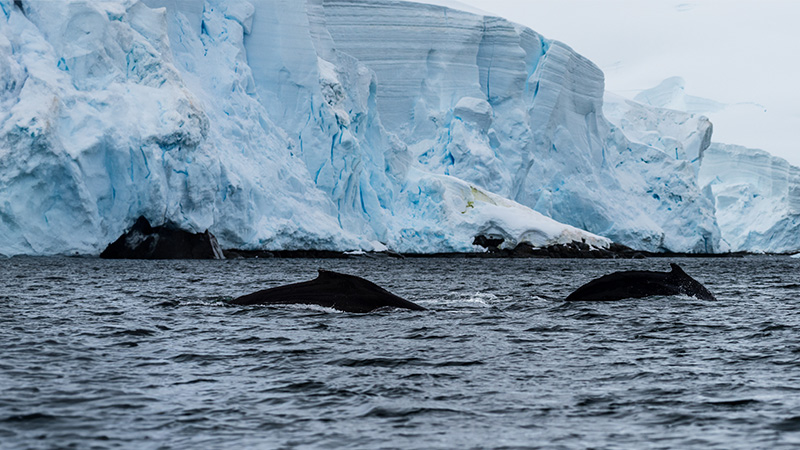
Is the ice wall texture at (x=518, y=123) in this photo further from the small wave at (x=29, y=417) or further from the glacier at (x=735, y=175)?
the small wave at (x=29, y=417)

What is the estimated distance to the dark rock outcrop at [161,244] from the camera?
40062 mm

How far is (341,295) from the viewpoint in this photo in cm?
1477

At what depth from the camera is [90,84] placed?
3850 centimetres

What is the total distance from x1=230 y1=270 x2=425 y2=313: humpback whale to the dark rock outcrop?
25880mm

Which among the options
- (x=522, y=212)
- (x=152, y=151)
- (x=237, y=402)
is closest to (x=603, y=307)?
(x=237, y=402)

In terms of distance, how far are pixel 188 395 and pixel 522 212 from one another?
4839 cm

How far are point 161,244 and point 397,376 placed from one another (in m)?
33.9

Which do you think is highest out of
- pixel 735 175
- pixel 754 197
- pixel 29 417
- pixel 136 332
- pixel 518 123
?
pixel 518 123

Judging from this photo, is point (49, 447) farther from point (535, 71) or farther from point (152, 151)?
point (535, 71)

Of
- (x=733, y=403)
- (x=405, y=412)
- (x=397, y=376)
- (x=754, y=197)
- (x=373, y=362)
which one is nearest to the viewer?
(x=405, y=412)

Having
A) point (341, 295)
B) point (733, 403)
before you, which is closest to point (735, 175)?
point (341, 295)

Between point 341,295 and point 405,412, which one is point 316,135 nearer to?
point 341,295

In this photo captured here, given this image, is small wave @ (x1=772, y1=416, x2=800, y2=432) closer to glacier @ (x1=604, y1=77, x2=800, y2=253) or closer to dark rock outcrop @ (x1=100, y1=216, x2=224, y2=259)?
dark rock outcrop @ (x1=100, y1=216, x2=224, y2=259)

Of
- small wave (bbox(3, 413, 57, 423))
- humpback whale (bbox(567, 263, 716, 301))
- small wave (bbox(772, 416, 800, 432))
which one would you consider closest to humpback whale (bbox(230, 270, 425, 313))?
humpback whale (bbox(567, 263, 716, 301))
